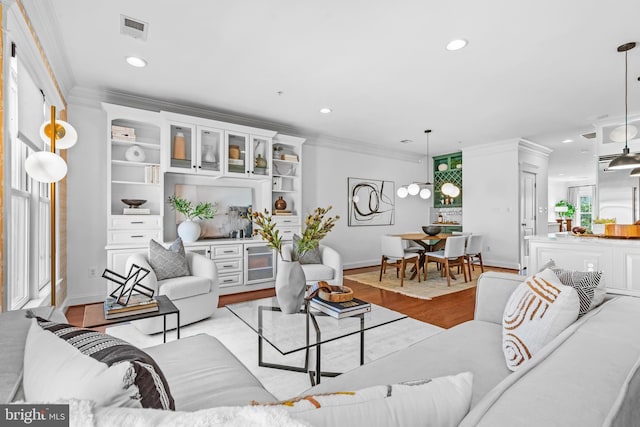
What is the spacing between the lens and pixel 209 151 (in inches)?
165

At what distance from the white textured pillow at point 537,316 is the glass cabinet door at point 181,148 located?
3.82 m

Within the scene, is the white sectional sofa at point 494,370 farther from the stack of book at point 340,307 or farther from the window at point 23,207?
the window at point 23,207

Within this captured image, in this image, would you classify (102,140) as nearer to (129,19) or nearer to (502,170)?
(129,19)

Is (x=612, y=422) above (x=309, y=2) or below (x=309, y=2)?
below

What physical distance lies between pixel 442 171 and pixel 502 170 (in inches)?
59.0

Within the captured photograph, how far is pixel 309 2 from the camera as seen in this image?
2.16 meters

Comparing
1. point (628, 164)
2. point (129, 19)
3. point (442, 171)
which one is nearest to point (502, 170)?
point (442, 171)

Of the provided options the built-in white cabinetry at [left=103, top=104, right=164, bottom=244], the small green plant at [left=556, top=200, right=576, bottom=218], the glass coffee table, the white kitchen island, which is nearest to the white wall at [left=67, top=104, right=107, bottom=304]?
the built-in white cabinetry at [left=103, top=104, right=164, bottom=244]

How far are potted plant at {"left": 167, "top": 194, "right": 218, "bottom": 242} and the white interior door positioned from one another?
19.2ft

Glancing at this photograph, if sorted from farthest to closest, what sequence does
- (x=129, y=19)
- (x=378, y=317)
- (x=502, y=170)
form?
1. (x=502, y=170)
2. (x=129, y=19)
3. (x=378, y=317)

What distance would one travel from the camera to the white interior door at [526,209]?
20.2 ft

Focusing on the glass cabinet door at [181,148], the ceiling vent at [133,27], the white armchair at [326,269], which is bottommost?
the white armchair at [326,269]

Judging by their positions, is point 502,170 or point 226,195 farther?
point 502,170

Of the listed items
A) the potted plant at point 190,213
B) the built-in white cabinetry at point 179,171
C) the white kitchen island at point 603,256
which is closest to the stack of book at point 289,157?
the built-in white cabinetry at point 179,171
